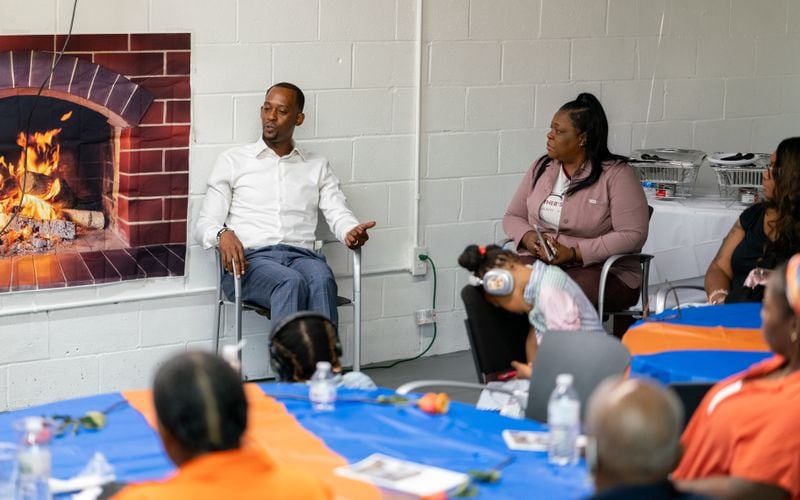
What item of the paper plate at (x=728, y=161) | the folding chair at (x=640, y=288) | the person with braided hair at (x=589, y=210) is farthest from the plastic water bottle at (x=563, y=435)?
the paper plate at (x=728, y=161)

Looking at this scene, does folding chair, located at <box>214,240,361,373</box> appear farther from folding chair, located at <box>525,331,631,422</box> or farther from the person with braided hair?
folding chair, located at <box>525,331,631,422</box>

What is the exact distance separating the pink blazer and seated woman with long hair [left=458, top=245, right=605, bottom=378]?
1226mm

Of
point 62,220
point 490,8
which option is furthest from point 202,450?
point 490,8

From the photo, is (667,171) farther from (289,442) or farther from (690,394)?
(289,442)

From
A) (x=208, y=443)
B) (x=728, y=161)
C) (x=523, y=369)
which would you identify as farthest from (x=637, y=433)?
(x=728, y=161)

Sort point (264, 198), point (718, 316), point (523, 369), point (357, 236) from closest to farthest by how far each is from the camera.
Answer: point (523, 369)
point (718, 316)
point (357, 236)
point (264, 198)

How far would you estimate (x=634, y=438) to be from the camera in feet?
5.66

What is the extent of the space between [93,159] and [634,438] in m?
3.52

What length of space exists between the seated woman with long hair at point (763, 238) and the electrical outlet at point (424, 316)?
62.1 inches

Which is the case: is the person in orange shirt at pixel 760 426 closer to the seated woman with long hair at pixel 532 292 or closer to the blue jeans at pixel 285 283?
the seated woman with long hair at pixel 532 292

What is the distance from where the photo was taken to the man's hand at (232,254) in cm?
468

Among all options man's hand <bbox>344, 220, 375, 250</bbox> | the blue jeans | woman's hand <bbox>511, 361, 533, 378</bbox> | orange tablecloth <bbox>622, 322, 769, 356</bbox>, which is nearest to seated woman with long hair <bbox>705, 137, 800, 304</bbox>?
orange tablecloth <bbox>622, 322, 769, 356</bbox>

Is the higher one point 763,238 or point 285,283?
point 763,238

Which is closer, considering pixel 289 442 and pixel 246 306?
pixel 289 442
